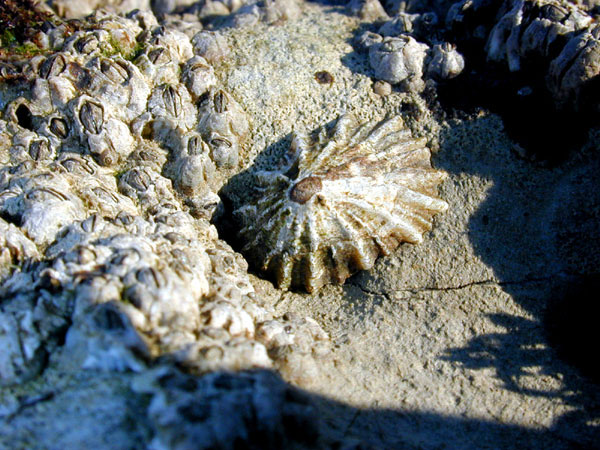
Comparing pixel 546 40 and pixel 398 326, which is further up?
pixel 546 40

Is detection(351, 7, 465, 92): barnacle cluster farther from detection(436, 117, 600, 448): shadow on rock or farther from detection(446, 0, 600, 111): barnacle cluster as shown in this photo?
detection(436, 117, 600, 448): shadow on rock

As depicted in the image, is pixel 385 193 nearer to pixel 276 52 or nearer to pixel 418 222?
pixel 418 222

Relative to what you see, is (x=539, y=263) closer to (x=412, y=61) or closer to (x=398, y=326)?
(x=398, y=326)

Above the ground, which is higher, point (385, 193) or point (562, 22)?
point (562, 22)

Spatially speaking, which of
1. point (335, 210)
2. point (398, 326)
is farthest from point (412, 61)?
point (398, 326)

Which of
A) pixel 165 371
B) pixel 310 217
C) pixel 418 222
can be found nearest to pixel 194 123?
pixel 310 217

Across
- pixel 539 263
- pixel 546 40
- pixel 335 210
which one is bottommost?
pixel 539 263
